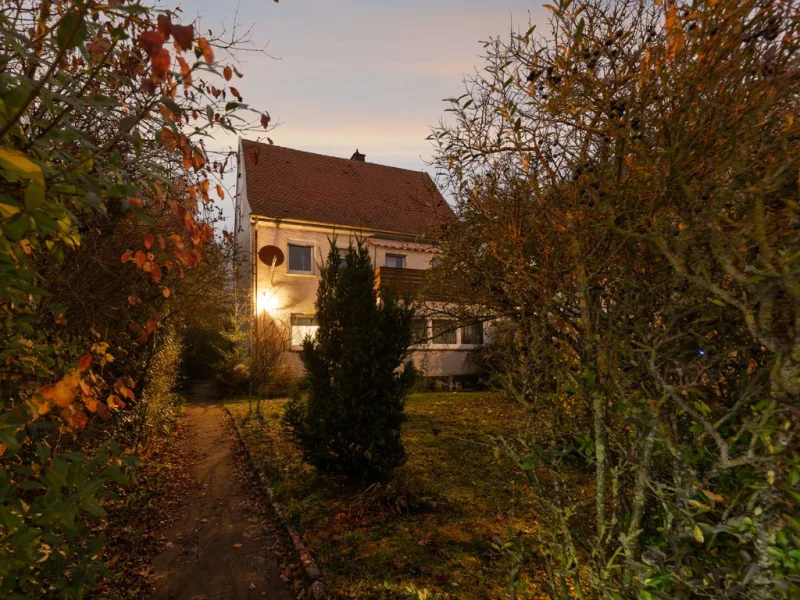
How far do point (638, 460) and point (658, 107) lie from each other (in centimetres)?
204

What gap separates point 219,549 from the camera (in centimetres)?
521

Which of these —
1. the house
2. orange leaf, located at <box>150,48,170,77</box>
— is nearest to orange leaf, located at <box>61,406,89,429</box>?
orange leaf, located at <box>150,48,170,77</box>

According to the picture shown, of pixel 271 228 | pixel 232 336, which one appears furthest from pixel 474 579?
pixel 271 228

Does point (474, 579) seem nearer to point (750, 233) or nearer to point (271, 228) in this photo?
point (750, 233)

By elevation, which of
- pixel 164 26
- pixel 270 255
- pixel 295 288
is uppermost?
pixel 270 255

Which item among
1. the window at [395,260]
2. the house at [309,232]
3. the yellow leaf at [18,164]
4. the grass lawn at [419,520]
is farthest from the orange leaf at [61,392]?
the window at [395,260]

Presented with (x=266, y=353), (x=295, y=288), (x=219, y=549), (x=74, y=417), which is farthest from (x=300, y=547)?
(x=295, y=288)

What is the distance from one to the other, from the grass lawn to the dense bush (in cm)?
89

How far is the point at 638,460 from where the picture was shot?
2.31m

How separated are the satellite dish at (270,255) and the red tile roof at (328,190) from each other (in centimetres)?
149

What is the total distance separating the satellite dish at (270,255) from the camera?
56.9ft

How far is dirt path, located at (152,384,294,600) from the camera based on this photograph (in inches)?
173

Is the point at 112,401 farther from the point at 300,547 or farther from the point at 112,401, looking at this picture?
the point at 300,547

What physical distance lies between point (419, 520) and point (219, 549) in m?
2.54
